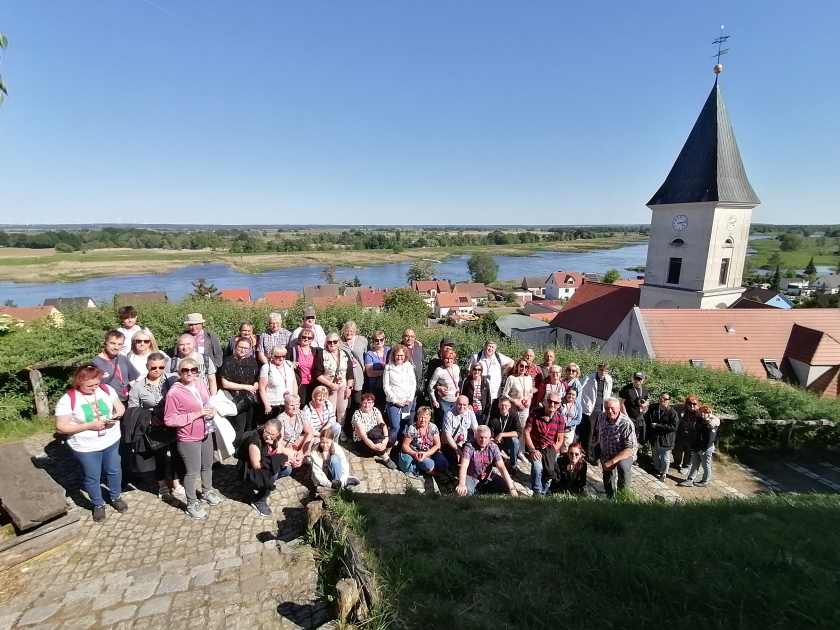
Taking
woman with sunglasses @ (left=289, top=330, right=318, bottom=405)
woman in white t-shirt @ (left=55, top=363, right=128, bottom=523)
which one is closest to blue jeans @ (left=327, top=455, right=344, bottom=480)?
woman with sunglasses @ (left=289, top=330, right=318, bottom=405)

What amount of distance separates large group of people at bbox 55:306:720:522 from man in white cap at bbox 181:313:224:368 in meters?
0.02

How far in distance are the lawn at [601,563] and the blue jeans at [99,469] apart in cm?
225

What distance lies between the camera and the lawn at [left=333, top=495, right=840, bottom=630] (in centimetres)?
254

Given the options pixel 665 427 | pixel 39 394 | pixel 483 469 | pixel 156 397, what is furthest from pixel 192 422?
pixel 665 427

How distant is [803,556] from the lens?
9.93ft

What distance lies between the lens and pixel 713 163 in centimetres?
2080

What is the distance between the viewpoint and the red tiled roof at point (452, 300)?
173ft

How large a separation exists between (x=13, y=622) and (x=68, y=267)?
80.9m

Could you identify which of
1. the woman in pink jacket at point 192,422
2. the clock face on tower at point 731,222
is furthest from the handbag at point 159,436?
the clock face on tower at point 731,222

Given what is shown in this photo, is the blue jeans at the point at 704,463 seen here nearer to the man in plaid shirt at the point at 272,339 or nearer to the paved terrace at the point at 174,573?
the paved terrace at the point at 174,573

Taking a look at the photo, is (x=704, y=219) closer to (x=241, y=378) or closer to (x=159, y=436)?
(x=241, y=378)

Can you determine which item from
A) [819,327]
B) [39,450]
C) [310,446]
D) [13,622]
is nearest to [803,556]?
[310,446]

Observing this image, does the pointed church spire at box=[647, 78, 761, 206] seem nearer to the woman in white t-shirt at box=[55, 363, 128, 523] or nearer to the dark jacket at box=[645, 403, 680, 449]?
the dark jacket at box=[645, 403, 680, 449]

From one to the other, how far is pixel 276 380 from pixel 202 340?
1069 millimetres
